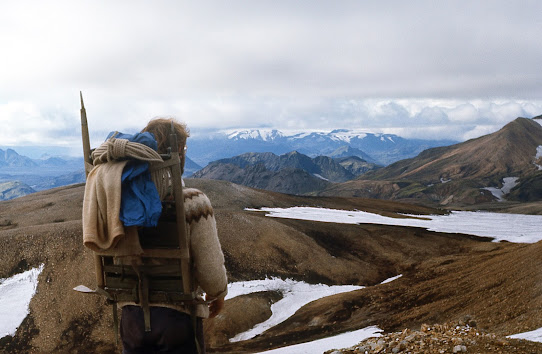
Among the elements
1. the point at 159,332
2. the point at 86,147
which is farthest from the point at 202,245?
the point at 86,147

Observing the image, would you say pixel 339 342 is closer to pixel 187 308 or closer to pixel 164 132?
pixel 187 308

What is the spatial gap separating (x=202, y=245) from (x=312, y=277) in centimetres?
3061

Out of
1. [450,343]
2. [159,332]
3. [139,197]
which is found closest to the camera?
[139,197]

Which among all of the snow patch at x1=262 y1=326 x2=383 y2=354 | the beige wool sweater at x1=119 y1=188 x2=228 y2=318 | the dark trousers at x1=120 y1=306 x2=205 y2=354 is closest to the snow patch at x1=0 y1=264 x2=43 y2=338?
the snow patch at x1=262 y1=326 x2=383 y2=354

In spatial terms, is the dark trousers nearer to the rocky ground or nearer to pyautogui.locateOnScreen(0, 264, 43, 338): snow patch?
the rocky ground

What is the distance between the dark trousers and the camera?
4.80m

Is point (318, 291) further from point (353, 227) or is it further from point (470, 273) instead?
point (353, 227)

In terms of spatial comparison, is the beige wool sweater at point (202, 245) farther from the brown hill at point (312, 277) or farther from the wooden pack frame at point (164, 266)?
the brown hill at point (312, 277)

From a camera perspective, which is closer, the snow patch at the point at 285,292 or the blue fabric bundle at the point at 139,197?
the blue fabric bundle at the point at 139,197

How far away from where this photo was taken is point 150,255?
16.0 feet

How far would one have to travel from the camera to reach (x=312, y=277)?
34.1 m

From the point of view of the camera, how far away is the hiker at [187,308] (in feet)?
15.8

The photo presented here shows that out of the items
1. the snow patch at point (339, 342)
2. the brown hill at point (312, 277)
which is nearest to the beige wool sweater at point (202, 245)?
the brown hill at point (312, 277)

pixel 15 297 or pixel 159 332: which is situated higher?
pixel 159 332
